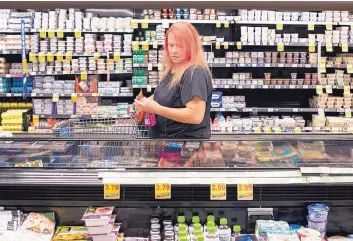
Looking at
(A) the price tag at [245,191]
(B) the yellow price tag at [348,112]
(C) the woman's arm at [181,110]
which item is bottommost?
(A) the price tag at [245,191]

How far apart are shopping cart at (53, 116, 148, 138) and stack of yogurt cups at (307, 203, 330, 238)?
58.5 inches

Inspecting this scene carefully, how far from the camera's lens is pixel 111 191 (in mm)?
2066

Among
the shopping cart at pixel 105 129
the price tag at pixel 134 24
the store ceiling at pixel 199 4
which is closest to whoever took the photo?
the store ceiling at pixel 199 4

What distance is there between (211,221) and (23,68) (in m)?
5.22

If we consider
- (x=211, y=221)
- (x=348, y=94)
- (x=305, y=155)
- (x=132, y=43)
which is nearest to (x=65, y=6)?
(x=211, y=221)

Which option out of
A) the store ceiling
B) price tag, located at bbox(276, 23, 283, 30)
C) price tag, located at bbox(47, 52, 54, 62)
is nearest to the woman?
the store ceiling

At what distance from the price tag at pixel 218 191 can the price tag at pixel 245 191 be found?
0.21 ft

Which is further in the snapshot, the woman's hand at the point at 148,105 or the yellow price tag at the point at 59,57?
the yellow price tag at the point at 59,57

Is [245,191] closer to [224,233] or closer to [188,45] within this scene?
[224,233]

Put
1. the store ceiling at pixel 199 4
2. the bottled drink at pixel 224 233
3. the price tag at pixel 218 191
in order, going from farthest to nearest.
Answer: the bottled drink at pixel 224 233, the price tag at pixel 218 191, the store ceiling at pixel 199 4

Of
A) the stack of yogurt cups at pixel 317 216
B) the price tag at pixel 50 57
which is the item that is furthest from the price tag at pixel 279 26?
the stack of yogurt cups at pixel 317 216

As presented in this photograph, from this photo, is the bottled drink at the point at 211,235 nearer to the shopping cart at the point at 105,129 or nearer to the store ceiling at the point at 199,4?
the store ceiling at the point at 199,4

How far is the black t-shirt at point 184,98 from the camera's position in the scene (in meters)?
2.65

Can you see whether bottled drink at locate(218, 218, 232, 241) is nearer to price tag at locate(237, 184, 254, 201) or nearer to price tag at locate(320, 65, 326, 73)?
price tag at locate(237, 184, 254, 201)
